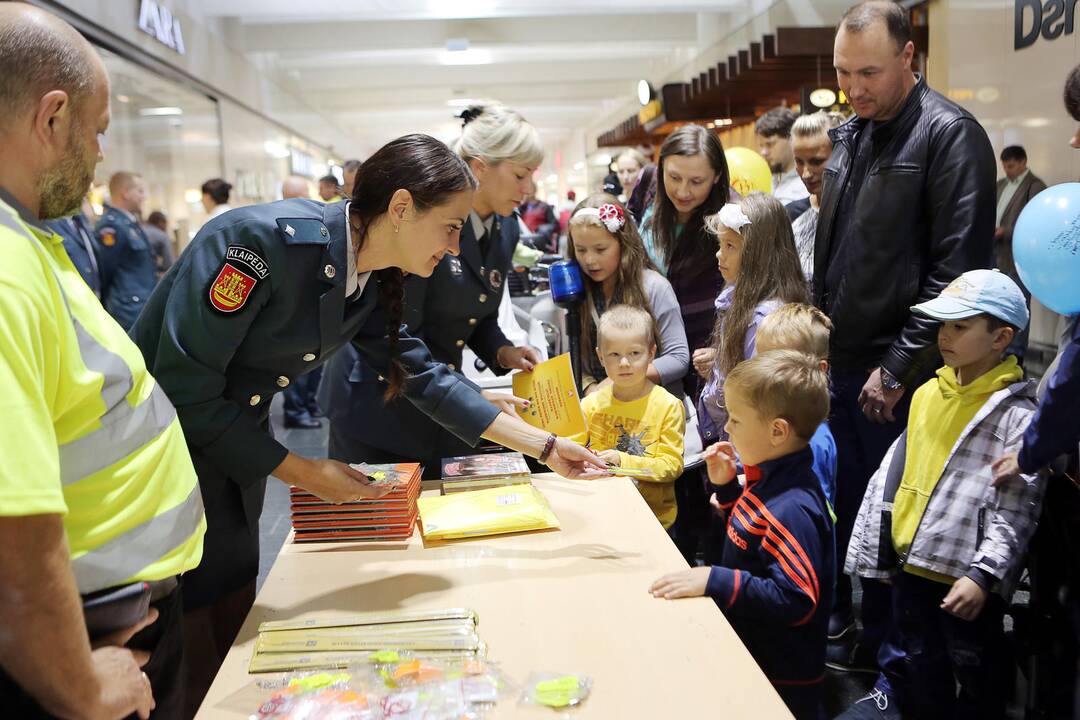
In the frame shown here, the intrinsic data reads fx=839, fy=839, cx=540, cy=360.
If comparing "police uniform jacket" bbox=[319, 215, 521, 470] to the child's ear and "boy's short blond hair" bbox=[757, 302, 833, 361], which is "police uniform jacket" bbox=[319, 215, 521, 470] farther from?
the child's ear

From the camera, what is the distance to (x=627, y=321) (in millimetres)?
2529

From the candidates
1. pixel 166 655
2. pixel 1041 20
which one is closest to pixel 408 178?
pixel 166 655

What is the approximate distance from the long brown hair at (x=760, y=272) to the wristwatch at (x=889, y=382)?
1.25 feet

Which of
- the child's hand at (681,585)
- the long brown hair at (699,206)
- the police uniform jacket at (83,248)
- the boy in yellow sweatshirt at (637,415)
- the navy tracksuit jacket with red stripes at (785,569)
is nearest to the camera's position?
the child's hand at (681,585)

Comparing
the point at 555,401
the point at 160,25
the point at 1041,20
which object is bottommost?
the point at 555,401

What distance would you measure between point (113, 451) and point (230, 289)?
0.52 metres

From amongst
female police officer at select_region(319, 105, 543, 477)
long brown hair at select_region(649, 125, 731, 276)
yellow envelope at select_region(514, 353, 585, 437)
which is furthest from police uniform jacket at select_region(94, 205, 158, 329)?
yellow envelope at select_region(514, 353, 585, 437)

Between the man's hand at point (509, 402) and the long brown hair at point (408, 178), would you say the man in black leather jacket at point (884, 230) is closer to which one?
the man's hand at point (509, 402)

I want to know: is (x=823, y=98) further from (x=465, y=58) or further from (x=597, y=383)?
(x=465, y=58)

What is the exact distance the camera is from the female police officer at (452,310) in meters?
2.18

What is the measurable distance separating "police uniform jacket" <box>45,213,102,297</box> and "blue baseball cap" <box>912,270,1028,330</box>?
434 cm

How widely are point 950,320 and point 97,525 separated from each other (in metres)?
1.77

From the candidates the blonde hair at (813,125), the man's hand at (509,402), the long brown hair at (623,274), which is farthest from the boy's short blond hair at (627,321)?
the blonde hair at (813,125)

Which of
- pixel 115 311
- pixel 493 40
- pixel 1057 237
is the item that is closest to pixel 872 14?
pixel 1057 237
